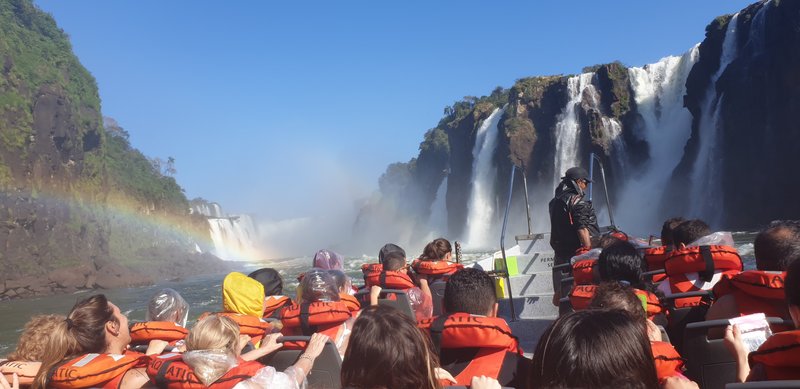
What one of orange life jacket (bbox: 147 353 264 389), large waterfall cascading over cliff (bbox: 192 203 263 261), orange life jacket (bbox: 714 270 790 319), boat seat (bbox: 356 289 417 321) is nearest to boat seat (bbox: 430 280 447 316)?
boat seat (bbox: 356 289 417 321)

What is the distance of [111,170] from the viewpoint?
67.8 m

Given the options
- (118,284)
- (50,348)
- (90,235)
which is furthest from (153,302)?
(90,235)

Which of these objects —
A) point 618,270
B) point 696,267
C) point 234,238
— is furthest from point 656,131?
point 234,238

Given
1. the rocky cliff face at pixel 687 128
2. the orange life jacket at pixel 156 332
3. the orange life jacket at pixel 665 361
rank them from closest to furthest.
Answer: the orange life jacket at pixel 665 361
the orange life jacket at pixel 156 332
the rocky cliff face at pixel 687 128

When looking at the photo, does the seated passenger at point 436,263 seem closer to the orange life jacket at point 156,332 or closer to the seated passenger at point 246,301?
the seated passenger at point 246,301

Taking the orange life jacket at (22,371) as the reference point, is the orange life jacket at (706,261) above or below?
above

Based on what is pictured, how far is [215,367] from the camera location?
2.60m

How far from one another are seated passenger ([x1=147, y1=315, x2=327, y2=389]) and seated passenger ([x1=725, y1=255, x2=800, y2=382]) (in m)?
1.84

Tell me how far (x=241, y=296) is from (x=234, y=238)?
251 ft

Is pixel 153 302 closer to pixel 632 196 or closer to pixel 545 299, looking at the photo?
pixel 545 299

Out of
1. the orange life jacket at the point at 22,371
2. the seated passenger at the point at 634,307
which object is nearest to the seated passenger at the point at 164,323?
the orange life jacket at the point at 22,371

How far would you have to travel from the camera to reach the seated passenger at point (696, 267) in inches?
140

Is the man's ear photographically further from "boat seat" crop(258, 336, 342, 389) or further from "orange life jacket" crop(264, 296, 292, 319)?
"orange life jacket" crop(264, 296, 292, 319)

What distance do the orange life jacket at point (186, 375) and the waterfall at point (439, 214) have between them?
55.6m
